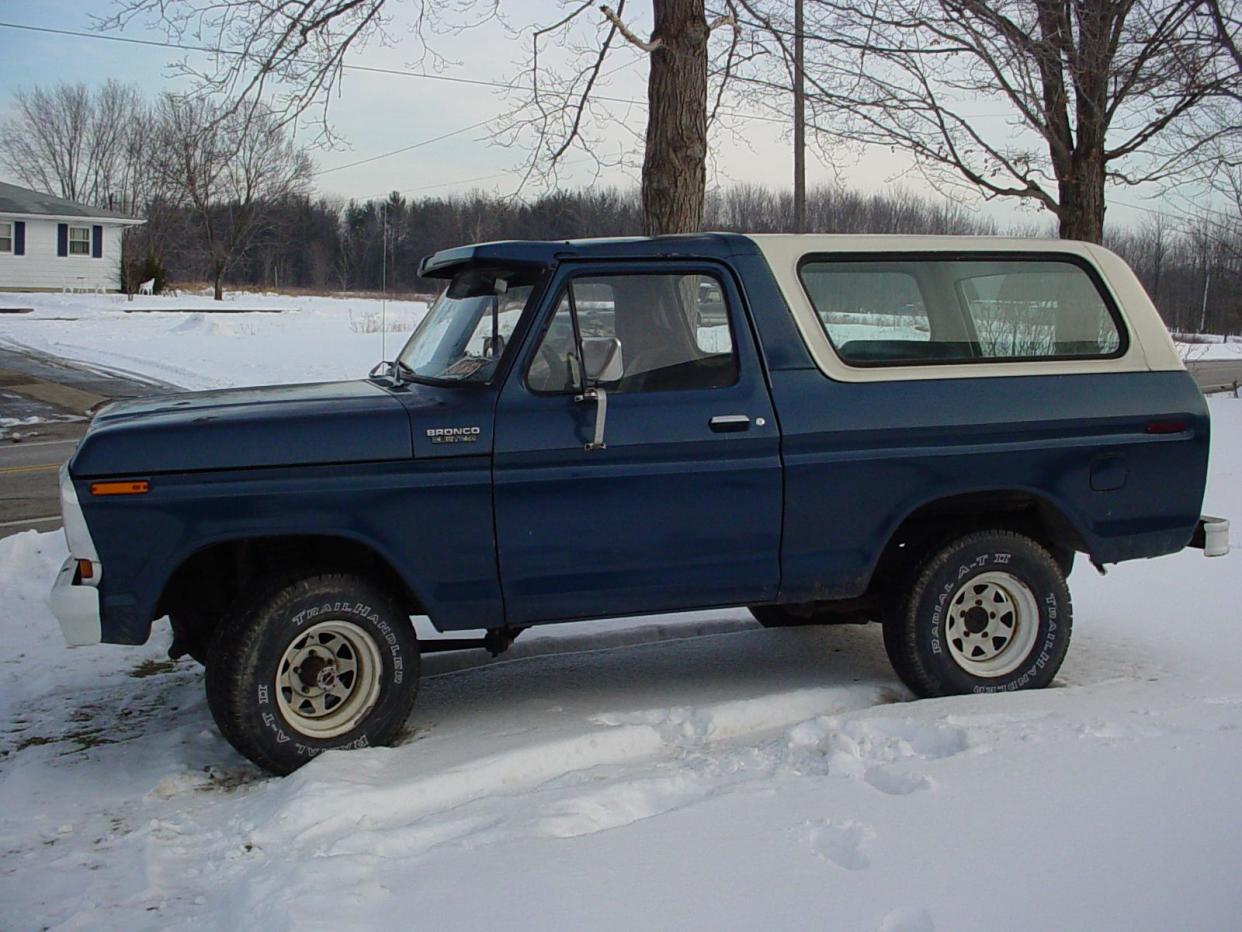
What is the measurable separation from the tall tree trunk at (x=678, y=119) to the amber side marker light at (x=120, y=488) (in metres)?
5.52

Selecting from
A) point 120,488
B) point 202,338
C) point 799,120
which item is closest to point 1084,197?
point 799,120

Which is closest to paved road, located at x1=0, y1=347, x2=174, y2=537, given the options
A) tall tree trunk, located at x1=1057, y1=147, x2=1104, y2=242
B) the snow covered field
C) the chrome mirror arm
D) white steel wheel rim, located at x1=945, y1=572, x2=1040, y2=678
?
the snow covered field

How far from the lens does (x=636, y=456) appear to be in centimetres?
479

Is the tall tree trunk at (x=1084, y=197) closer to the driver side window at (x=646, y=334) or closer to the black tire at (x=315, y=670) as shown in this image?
the driver side window at (x=646, y=334)

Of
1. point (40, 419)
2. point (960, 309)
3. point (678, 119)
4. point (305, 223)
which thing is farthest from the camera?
point (305, 223)

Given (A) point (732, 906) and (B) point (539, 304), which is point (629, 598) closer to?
(B) point (539, 304)

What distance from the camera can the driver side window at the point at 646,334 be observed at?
484 cm

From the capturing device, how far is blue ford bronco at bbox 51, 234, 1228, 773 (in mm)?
4496

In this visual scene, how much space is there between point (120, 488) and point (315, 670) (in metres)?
1.00

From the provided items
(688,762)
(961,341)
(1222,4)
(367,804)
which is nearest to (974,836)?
(688,762)

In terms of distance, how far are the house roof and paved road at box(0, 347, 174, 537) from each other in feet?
60.1

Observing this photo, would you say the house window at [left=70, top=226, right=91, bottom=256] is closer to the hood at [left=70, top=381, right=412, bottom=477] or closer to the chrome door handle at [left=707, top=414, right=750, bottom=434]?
the hood at [left=70, top=381, right=412, bottom=477]

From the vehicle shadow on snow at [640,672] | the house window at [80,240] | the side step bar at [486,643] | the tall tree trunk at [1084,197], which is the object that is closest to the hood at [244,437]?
the side step bar at [486,643]

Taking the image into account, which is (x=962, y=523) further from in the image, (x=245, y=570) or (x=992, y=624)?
(x=245, y=570)
